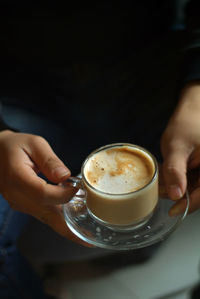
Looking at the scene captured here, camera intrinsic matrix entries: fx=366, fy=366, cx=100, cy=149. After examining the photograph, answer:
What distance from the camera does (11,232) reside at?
87cm

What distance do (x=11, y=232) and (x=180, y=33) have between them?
636mm

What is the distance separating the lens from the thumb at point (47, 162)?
678 millimetres

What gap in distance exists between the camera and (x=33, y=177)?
701mm

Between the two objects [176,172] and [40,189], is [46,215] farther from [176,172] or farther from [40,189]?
[176,172]

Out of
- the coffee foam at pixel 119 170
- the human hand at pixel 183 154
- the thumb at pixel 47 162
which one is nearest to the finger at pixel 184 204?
the human hand at pixel 183 154

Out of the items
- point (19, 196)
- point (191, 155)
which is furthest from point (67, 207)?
point (191, 155)

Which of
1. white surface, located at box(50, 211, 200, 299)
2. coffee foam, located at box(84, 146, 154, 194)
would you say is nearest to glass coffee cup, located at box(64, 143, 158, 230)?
coffee foam, located at box(84, 146, 154, 194)

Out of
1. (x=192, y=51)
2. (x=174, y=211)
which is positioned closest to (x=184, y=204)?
(x=174, y=211)

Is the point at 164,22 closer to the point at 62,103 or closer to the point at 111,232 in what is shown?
the point at 62,103

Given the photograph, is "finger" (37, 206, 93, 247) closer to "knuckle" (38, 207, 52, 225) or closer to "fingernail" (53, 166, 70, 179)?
"knuckle" (38, 207, 52, 225)

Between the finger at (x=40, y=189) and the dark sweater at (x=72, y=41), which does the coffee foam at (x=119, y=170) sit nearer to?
the finger at (x=40, y=189)

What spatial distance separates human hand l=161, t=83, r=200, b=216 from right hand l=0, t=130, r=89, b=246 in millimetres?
191

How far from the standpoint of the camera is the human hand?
0.69m

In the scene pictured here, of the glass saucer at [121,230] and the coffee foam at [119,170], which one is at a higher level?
the coffee foam at [119,170]
